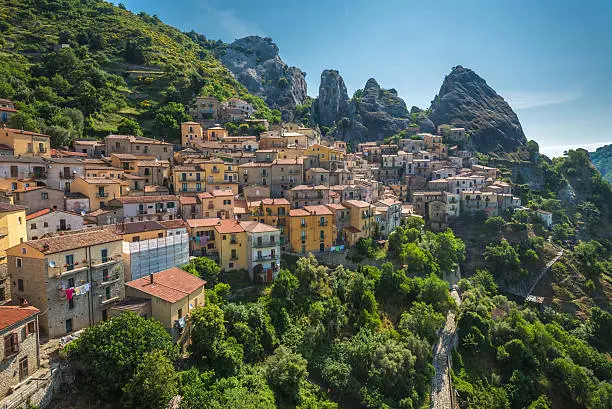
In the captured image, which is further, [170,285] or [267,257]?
[267,257]

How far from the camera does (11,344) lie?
17.5 m

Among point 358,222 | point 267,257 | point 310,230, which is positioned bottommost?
point 267,257

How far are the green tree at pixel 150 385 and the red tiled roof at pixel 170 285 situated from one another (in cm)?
502

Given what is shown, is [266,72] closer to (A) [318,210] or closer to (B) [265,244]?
(A) [318,210]

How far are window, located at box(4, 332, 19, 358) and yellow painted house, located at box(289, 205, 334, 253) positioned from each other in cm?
2813

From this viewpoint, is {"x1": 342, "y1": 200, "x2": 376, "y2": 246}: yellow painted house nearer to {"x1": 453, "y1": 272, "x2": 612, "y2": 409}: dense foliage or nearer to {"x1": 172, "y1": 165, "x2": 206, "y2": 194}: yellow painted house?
{"x1": 453, "y1": 272, "x2": 612, "y2": 409}: dense foliage

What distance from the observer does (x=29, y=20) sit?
84875 millimetres

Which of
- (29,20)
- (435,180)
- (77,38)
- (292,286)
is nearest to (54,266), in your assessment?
(292,286)


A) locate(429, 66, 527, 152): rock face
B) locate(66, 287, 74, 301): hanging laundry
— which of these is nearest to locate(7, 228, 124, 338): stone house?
locate(66, 287, 74, 301): hanging laundry

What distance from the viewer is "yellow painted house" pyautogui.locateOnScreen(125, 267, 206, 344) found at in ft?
79.5

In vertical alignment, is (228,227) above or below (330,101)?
below

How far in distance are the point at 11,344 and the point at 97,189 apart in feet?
71.2

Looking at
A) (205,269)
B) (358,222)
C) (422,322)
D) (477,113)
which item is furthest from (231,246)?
(477,113)

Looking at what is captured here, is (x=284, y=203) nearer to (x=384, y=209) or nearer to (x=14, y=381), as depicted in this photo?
(x=384, y=209)
